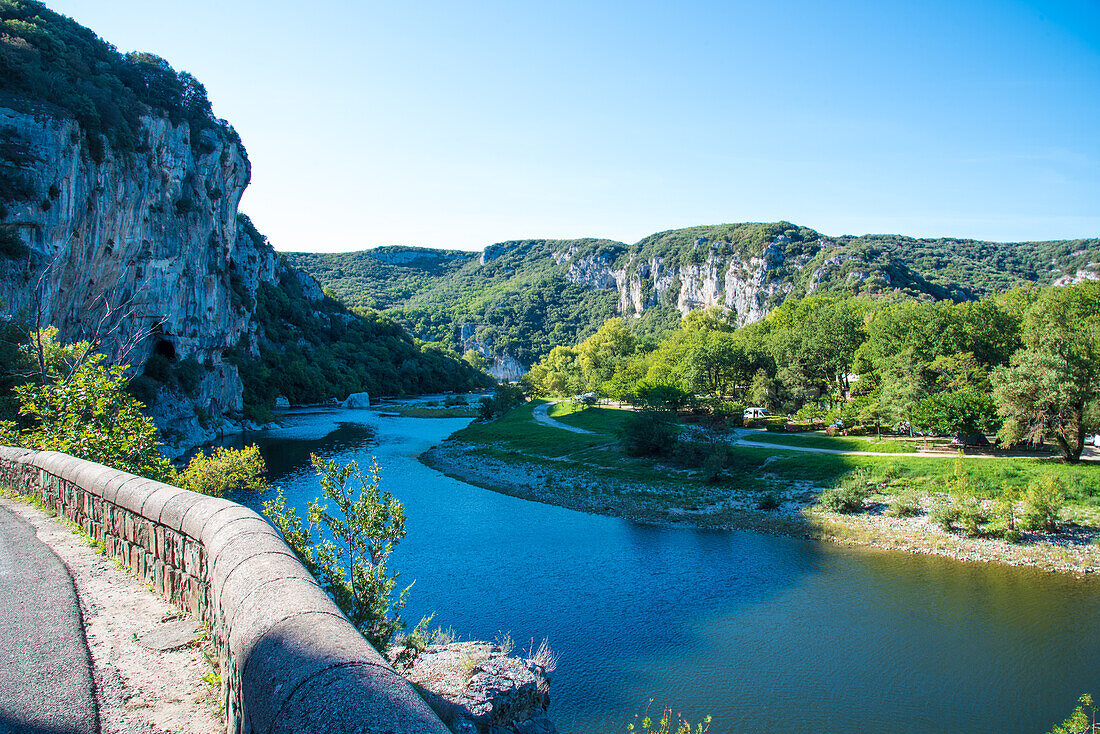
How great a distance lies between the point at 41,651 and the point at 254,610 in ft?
8.17

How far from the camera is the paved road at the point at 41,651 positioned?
395 cm

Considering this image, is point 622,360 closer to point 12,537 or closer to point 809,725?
point 809,725

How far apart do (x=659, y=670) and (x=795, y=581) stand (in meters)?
8.07

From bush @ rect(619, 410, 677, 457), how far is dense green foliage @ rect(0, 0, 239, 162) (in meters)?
41.7

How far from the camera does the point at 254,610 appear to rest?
3766mm

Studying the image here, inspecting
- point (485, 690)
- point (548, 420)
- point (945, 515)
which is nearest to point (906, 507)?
point (945, 515)

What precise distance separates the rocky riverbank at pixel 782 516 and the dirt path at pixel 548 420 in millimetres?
9878

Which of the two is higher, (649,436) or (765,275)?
(765,275)

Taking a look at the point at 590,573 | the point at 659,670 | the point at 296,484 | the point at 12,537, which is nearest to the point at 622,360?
the point at 296,484

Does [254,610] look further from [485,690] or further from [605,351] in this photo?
[605,351]

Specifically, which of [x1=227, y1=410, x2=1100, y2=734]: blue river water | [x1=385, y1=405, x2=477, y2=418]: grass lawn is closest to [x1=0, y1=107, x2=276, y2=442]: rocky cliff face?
[x1=227, y1=410, x2=1100, y2=734]: blue river water

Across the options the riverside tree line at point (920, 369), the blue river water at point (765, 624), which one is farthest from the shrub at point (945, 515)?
the riverside tree line at point (920, 369)

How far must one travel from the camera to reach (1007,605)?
61.2ft

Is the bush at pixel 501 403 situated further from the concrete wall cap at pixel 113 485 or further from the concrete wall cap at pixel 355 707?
the concrete wall cap at pixel 355 707
